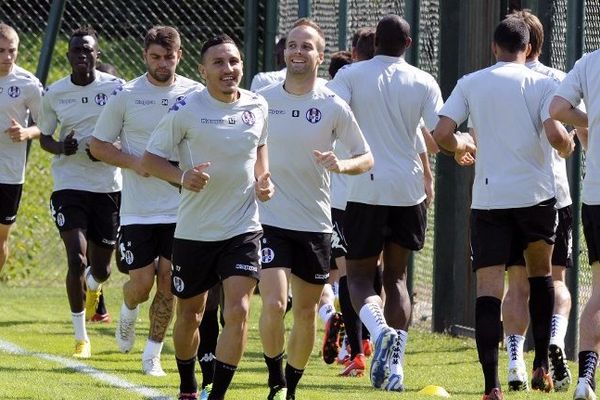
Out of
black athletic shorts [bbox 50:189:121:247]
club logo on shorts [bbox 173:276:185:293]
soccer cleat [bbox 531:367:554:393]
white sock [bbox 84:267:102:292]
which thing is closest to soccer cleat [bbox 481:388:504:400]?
soccer cleat [bbox 531:367:554:393]

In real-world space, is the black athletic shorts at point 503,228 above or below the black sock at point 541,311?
above

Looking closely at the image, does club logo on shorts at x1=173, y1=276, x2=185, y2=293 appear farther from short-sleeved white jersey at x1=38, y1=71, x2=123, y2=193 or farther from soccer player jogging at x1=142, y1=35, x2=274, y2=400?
short-sleeved white jersey at x1=38, y1=71, x2=123, y2=193

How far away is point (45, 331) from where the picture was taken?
12711 mm

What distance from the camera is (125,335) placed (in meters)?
11.0

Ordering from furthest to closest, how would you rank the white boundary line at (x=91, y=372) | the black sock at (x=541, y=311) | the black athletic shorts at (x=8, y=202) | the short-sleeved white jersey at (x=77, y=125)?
1. the black athletic shorts at (x=8, y=202)
2. the short-sleeved white jersey at (x=77, y=125)
3. the black sock at (x=541, y=311)
4. the white boundary line at (x=91, y=372)

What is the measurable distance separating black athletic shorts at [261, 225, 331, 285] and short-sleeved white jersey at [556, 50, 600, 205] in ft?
4.85

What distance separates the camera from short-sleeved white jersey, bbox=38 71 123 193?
11.5 metres

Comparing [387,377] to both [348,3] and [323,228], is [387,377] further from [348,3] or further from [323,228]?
[348,3]

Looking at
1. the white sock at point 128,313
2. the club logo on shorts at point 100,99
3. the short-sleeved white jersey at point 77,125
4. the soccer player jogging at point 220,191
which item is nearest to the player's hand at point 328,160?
the soccer player jogging at point 220,191

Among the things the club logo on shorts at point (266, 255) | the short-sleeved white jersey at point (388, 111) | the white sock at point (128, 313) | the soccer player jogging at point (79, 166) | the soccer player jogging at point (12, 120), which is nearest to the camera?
the club logo on shorts at point (266, 255)

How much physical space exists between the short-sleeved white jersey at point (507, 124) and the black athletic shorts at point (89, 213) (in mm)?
3752

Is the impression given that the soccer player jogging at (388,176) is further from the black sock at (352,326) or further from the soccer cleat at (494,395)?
the soccer cleat at (494,395)

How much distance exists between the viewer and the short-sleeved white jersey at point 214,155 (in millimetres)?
7855

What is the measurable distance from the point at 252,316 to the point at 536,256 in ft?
18.3
